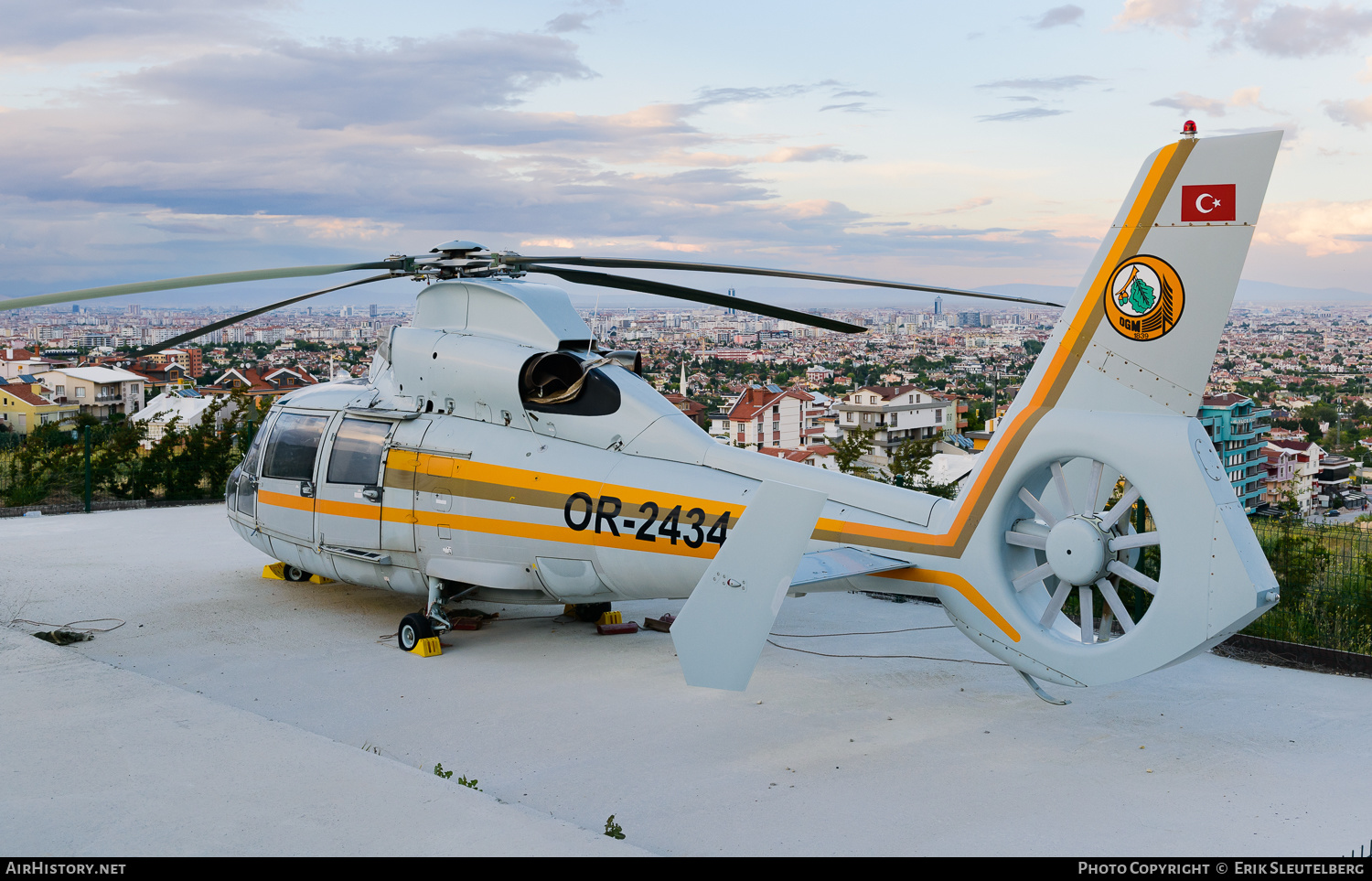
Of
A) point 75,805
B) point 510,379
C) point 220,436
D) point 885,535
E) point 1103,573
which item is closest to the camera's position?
point 75,805

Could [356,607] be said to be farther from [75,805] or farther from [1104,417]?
[1104,417]

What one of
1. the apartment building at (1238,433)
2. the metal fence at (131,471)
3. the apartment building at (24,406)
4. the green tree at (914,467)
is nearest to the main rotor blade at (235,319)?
the green tree at (914,467)

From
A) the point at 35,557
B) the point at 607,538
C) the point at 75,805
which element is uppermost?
the point at 607,538

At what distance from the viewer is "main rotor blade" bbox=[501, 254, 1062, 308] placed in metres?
7.28

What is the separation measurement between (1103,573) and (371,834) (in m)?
4.44

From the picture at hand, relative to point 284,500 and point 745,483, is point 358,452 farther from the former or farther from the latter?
point 745,483

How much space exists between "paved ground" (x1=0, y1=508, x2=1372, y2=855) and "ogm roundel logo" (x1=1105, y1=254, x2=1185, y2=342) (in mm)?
2863

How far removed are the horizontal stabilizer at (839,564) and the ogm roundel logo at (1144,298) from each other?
2.15 meters

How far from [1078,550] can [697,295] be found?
412cm

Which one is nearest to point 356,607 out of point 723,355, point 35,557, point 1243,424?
point 35,557

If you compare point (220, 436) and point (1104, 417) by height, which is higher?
point (1104, 417)

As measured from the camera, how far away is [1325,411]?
29.5 meters

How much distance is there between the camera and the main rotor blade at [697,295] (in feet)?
26.1

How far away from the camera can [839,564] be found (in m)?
6.95
